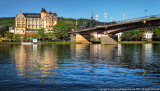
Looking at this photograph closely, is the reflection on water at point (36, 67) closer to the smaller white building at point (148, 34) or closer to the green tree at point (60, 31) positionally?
the green tree at point (60, 31)

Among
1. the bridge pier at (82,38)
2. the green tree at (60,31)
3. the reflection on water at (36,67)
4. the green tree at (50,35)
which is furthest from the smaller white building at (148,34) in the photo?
the reflection on water at (36,67)

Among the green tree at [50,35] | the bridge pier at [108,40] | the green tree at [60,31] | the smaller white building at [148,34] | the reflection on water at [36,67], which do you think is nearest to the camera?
the reflection on water at [36,67]

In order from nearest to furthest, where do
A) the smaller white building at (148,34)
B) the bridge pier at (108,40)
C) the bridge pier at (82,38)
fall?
the bridge pier at (108,40)
the bridge pier at (82,38)
the smaller white building at (148,34)

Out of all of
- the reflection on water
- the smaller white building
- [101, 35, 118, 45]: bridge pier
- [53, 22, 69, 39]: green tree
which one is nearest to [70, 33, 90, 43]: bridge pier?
[53, 22, 69, 39]: green tree

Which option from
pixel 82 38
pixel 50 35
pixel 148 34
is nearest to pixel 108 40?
pixel 82 38

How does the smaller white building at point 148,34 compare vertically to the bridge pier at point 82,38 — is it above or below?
above

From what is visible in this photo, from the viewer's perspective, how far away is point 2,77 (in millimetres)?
18516

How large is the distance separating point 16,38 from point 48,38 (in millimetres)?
29409

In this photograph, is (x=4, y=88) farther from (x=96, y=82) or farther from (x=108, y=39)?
(x=108, y=39)

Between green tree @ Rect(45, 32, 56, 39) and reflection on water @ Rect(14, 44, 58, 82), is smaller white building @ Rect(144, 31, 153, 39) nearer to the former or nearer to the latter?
green tree @ Rect(45, 32, 56, 39)

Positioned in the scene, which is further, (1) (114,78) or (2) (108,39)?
(2) (108,39)

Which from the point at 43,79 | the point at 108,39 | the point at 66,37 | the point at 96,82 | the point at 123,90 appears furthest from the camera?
the point at 66,37

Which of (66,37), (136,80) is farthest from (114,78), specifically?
(66,37)

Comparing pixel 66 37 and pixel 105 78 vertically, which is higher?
pixel 66 37
